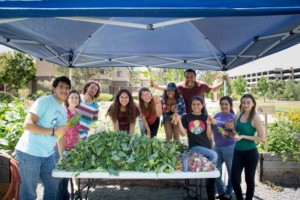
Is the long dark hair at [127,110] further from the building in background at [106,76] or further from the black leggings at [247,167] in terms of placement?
the building in background at [106,76]

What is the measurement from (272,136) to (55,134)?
3.90 m

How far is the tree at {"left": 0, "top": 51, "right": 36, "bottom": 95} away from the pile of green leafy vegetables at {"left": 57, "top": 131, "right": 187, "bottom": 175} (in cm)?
2644

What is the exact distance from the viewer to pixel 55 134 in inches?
102

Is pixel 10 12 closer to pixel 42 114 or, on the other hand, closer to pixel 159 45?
pixel 42 114

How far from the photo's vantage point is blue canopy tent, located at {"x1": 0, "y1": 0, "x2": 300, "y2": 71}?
190 cm

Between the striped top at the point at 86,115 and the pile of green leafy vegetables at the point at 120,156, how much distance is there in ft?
Result: 3.51

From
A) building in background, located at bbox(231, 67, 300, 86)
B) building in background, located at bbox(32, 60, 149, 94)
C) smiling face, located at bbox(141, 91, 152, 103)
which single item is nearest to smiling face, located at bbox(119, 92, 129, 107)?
smiling face, located at bbox(141, 91, 152, 103)

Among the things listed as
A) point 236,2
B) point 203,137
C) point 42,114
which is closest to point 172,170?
point 203,137

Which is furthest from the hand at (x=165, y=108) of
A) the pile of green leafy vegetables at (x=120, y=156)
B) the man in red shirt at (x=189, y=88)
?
the pile of green leafy vegetables at (x=120, y=156)

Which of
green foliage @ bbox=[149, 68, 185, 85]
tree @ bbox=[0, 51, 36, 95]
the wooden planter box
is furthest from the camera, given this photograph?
tree @ bbox=[0, 51, 36, 95]

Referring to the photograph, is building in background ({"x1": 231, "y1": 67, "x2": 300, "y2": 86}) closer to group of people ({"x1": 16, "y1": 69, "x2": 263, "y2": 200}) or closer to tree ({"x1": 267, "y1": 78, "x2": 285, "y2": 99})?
tree ({"x1": 267, "y1": 78, "x2": 285, "y2": 99})

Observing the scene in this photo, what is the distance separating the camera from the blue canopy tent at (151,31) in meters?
1.90

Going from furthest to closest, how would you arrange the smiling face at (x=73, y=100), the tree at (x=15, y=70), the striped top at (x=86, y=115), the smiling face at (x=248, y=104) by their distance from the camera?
the tree at (x=15, y=70) → the striped top at (x=86, y=115) → the smiling face at (x=73, y=100) → the smiling face at (x=248, y=104)

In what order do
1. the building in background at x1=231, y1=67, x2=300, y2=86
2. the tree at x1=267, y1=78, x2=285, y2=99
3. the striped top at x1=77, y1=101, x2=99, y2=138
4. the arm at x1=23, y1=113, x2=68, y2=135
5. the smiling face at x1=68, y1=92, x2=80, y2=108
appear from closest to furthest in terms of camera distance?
1. the arm at x1=23, y1=113, x2=68, y2=135
2. the smiling face at x1=68, y1=92, x2=80, y2=108
3. the striped top at x1=77, y1=101, x2=99, y2=138
4. the tree at x1=267, y1=78, x2=285, y2=99
5. the building in background at x1=231, y1=67, x2=300, y2=86
